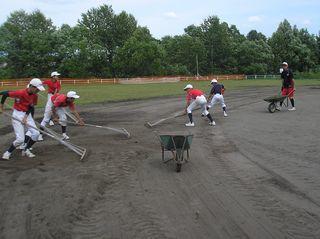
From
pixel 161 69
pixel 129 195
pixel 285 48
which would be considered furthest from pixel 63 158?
pixel 285 48

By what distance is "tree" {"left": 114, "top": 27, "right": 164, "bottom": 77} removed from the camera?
269 ft

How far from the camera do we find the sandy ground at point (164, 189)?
6.21 meters

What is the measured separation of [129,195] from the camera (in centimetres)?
766

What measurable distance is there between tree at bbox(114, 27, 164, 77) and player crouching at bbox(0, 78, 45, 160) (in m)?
70.9

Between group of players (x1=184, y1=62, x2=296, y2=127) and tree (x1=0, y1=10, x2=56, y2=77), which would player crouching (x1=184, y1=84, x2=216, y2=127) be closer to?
group of players (x1=184, y1=62, x2=296, y2=127)

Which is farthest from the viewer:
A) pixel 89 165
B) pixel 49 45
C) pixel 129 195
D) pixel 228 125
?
pixel 49 45

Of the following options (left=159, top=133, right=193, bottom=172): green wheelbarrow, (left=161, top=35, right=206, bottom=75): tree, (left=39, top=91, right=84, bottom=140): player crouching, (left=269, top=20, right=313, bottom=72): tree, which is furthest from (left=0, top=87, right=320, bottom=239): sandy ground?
(left=161, top=35, right=206, bottom=75): tree

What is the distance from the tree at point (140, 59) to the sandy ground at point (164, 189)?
227ft

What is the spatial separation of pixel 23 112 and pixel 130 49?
7341 cm

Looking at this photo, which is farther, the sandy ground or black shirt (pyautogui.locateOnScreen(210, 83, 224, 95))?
black shirt (pyautogui.locateOnScreen(210, 83, 224, 95))

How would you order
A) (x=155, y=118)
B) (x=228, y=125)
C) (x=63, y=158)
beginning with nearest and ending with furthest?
(x=63, y=158), (x=228, y=125), (x=155, y=118)

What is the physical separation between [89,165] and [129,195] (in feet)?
8.19

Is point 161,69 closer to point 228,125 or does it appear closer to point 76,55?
point 76,55

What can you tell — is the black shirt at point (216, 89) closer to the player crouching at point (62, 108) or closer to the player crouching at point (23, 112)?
the player crouching at point (62, 108)
